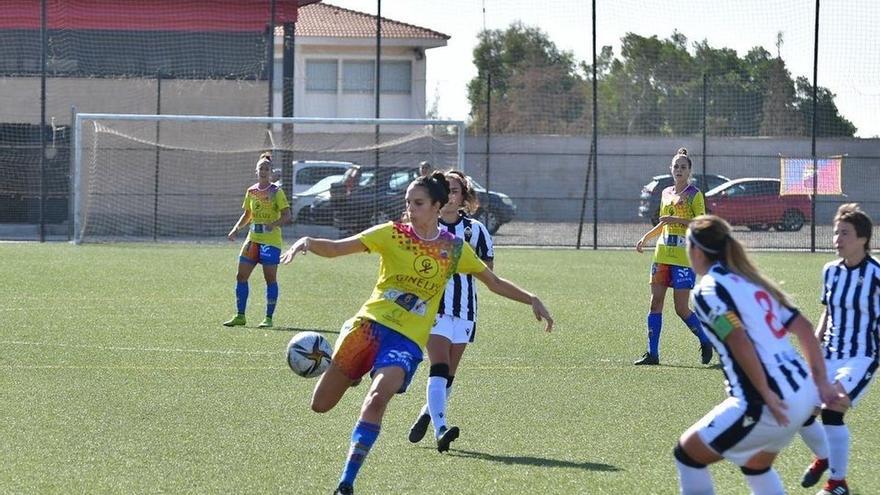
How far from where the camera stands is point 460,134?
27.0m

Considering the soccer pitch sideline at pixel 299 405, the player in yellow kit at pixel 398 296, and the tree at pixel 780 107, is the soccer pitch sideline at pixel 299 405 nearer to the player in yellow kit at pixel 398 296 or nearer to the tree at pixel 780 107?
the player in yellow kit at pixel 398 296

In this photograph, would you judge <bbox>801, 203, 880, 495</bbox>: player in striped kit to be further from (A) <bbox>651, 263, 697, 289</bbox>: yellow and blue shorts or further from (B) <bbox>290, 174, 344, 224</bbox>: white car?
(B) <bbox>290, 174, 344, 224</bbox>: white car

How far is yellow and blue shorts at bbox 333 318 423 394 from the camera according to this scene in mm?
6668

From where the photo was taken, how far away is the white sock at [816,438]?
265 inches

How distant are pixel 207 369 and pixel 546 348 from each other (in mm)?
3490

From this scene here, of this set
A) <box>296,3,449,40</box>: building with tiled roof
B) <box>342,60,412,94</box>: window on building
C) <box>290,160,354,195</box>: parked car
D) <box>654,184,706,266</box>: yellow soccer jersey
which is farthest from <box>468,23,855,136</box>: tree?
<box>654,184,706,266</box>: yellow soccer jersey

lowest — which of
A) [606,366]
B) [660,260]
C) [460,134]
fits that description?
[606,366]

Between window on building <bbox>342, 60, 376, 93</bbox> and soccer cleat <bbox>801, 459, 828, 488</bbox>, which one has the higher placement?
window on building <bbox>342, 60, 376, 93</bbox>

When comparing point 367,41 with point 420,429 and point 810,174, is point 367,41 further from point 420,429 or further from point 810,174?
point 420,429

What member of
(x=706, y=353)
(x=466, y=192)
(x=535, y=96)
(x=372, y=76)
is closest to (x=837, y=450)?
(x=466, y=192)

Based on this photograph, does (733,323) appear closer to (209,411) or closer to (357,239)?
(357,239)

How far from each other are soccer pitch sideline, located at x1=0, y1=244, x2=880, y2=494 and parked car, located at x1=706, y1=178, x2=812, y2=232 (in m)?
15.0

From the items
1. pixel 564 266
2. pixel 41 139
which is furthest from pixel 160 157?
pixel 564 266

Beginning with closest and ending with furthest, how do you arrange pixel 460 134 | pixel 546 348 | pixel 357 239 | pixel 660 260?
pixel 357 239
pixel 660 260
pixel 546 348
pixel 460 134
